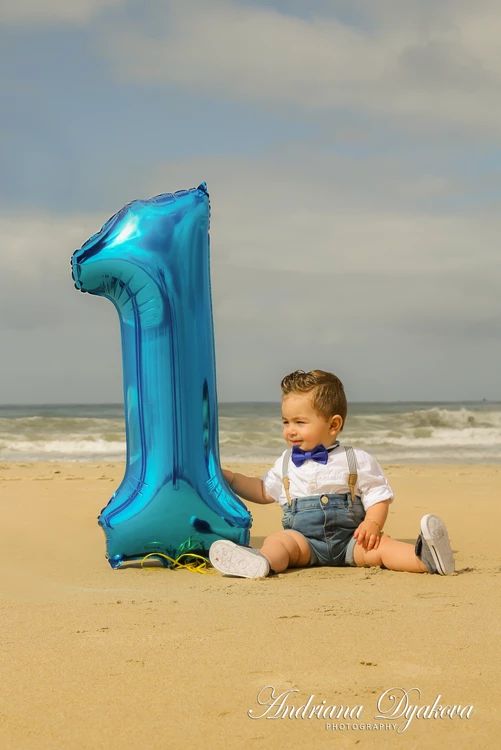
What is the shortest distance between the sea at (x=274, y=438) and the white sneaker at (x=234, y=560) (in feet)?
31.8

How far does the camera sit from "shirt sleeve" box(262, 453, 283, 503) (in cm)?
449

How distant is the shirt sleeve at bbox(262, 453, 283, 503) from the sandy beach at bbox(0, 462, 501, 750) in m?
0.52

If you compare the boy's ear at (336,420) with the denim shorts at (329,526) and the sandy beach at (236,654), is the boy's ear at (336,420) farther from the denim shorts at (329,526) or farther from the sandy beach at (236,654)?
the sandy beach at (236,654)

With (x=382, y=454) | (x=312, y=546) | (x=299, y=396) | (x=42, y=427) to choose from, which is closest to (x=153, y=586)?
(x=312, y=546)

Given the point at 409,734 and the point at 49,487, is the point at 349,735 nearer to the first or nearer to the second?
the point at 409,734

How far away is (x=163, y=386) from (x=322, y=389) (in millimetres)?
756

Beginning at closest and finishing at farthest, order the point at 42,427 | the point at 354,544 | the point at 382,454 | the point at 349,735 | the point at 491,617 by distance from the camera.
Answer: the point at 349,735 < the point at 491,617 < the point at 354,544 < the point at 382,454 < the point at 42,427

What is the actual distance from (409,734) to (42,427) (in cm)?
1842

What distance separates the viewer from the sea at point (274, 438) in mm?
15281

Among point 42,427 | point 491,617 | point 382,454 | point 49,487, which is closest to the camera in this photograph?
point 491,617

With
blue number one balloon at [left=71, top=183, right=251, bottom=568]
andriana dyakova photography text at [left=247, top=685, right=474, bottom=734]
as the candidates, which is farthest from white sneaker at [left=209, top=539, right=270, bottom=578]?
andriana dyakova photography text at [left=247, top=685, right=474, bottom=734]

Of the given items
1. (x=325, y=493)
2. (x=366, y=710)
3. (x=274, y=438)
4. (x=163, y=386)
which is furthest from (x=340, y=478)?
(x=274, y=438)

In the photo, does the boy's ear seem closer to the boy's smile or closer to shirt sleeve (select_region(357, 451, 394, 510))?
the boy's smile

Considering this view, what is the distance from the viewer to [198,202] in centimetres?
Result: 440
